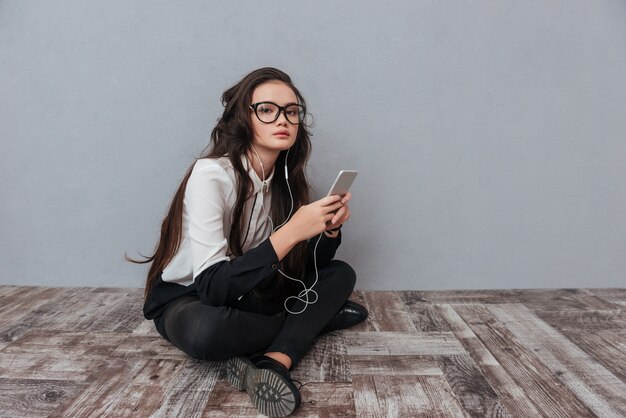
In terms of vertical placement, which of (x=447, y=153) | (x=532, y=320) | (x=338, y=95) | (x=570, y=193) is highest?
(x=338, y=95)

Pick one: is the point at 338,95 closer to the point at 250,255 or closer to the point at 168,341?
the point at 250,255

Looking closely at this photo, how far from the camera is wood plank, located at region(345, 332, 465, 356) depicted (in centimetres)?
161

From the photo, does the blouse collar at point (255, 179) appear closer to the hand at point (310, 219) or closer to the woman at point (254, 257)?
the woman at point (254, 257)

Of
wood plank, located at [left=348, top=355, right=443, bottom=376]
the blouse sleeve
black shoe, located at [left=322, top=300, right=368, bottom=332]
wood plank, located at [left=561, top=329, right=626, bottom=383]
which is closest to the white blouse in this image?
the blouse sleeve

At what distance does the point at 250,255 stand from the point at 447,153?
41.0 inches

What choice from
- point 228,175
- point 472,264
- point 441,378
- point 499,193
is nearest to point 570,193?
point 499,193

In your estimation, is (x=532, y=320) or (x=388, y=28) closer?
(x=532, y=320)

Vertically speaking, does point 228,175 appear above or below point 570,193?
above

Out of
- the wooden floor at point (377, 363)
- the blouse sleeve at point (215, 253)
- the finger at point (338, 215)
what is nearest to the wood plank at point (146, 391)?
Answer: the wooden floor at point (377, 363)

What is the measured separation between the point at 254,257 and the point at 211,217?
0.52ft

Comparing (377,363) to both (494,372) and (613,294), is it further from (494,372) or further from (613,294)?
(613,294)

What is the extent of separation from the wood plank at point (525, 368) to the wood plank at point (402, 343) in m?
0.11

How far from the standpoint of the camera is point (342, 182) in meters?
1.47

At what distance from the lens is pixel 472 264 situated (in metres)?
Result: 2.22
